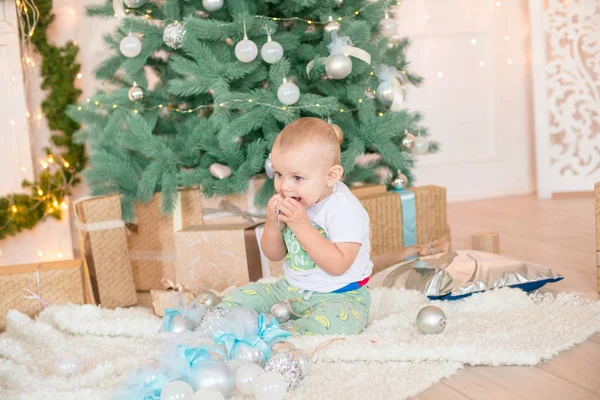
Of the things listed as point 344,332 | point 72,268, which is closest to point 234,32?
point 72,268

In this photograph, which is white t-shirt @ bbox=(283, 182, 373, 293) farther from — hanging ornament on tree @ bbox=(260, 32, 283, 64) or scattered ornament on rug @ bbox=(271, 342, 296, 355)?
hanging ornament on tree @ bbox=(260, 32, 283, 64)

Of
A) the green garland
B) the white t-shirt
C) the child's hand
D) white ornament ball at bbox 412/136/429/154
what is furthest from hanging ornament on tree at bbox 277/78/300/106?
the green garland

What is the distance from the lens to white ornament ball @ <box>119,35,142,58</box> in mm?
2070

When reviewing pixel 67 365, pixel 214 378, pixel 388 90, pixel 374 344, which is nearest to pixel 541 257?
pixel 388 90

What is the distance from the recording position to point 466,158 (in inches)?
145

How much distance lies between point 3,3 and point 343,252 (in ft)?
6.45

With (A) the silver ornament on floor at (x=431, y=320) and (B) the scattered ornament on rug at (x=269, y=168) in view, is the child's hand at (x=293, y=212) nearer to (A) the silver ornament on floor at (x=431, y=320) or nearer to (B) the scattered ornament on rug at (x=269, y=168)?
(A) the silver ornament on floor at (x=431, y=320)

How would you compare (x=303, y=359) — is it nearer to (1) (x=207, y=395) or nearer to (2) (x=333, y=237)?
(1) (x=207, y=395)

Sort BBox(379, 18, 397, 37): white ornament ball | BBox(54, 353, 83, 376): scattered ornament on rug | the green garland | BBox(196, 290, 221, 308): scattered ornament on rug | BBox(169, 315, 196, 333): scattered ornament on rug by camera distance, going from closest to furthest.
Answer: BBox(54, 353, 83, 376): scattered ornament on rug
BBox(169, 315, 196, 333): scattered ornament on rug
BBox(196, 290, 221, 308): scattered ornament on rug
BBox(379, 18, 397, 37): white ornament ball
the green garland

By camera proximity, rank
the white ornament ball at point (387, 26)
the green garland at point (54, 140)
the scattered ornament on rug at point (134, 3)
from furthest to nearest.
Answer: the green garland at point (54, 140)
the white ornament ball at point (387, 26)
the scattered ornament on rug at point (134, 3)

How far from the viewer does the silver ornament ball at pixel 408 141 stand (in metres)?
2.32

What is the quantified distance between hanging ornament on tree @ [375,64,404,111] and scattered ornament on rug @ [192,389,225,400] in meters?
1.37

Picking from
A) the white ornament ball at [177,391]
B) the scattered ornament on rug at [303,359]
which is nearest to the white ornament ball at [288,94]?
the scattered ornament on rug at [303,359]

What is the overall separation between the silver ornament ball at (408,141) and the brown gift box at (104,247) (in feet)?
3.28
